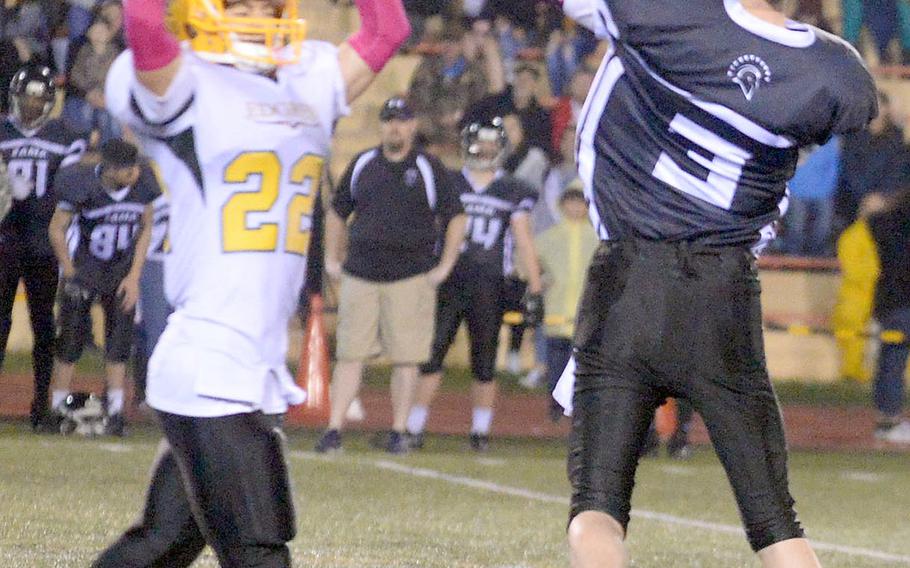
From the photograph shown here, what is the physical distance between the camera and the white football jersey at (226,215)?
3770 mm

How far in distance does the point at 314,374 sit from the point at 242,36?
7437mm

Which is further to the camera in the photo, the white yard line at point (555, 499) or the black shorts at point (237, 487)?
the white yard line at point (555, 499)

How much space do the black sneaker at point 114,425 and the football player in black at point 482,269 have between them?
164cm

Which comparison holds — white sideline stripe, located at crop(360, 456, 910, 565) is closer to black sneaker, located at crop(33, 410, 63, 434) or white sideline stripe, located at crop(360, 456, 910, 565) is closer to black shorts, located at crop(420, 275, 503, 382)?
black shorts, located at crop(420, 275, 503, 382)

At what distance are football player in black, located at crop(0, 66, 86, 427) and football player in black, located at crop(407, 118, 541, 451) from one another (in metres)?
2.20

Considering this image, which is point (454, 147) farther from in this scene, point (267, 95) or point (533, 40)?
point (267, 95)

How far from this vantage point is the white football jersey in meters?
3.77

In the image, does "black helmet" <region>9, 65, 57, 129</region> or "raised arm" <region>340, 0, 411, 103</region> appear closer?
"raised arm" <region>340, 0, 411, 103</region>

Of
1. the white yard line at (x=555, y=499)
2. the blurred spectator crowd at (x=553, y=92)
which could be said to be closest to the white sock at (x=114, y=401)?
the white yard line at (x=555, y=499)

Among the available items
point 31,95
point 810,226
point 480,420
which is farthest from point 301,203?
point 810,226

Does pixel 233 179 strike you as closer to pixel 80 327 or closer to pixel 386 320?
pixel 386 320

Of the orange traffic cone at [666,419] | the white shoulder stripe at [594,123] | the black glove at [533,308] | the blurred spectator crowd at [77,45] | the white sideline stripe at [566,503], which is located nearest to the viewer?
the white shoulder stripe at [594,123]

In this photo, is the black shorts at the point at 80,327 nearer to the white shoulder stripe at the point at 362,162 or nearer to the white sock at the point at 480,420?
the white shoulder stripe at the point at 362,162

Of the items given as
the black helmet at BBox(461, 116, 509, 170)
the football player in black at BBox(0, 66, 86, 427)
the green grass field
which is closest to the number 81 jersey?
the green grass field
